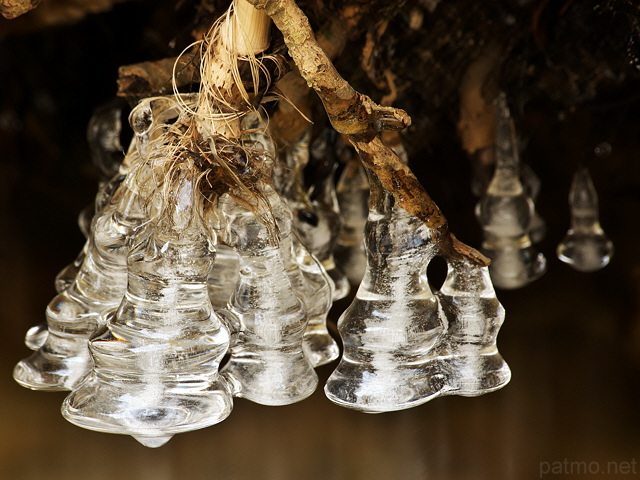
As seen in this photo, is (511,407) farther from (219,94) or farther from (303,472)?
(219,94)

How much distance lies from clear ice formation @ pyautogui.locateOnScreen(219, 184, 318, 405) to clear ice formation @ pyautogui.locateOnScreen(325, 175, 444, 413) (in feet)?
0.07

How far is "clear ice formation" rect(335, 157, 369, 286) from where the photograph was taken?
27.2 inches

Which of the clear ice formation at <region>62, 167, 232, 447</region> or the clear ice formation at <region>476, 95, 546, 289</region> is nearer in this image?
the clear ice formation at <region>62, 167, 232, 447</region>

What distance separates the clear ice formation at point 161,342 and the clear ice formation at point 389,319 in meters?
0.07

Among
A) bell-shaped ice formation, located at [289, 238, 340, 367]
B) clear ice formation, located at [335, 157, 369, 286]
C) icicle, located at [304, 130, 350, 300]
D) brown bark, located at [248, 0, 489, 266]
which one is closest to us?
brown bark, located at [248, 0, 489, 266]

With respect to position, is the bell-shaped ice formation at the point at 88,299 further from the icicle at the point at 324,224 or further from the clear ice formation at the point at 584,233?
the clear ice formation at the point at 584,233

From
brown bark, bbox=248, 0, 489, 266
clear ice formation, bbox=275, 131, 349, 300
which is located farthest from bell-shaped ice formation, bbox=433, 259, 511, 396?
clear ice formation, bbox=275, 131, 349, 300

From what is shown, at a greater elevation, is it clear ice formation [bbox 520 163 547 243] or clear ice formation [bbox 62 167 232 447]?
clear ice formation [bbox 520 163 547 243]

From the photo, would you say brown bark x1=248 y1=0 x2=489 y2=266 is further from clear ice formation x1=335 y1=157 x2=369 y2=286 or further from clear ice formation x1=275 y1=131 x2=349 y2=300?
clear ice formation x1=335 y1=157 x2=369 y2=286

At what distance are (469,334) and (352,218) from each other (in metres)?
0.29

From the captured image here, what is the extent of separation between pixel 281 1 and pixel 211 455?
0.49m

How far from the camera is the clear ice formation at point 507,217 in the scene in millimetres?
631

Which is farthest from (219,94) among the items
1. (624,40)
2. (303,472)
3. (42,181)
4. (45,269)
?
(42,181)

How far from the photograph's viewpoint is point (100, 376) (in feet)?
1.20
